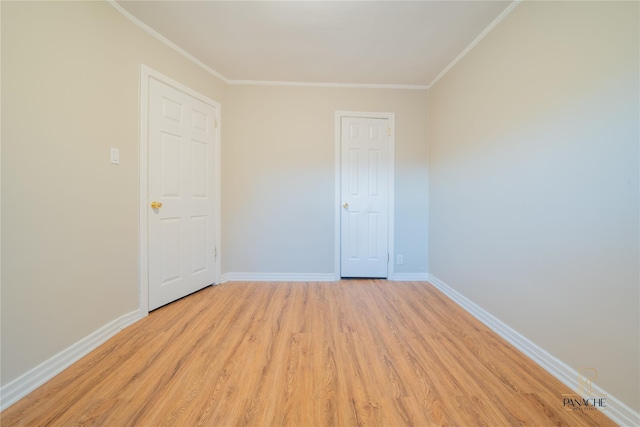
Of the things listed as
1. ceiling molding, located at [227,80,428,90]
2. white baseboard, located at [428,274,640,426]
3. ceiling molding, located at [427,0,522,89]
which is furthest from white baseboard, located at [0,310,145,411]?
ceiling molding, located at [427,0,522,89]

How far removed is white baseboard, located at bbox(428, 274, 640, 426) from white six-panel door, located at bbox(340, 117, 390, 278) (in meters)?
0.96

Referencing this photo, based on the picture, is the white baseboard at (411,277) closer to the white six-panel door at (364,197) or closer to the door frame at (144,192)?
the white six-panel door at (364,197)

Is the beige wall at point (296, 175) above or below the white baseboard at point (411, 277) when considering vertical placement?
above

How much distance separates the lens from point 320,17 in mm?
1743

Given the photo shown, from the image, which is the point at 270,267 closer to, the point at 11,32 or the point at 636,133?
the point at 11,32

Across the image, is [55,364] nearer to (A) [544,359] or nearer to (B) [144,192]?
(B) [144,192]

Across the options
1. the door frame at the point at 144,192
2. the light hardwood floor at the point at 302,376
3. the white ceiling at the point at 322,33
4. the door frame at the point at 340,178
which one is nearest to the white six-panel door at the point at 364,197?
the door frame at the point at 340,178

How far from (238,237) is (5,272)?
1784 mm

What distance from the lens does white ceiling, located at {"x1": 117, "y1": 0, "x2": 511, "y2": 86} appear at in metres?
1.66

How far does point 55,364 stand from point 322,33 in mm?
2908

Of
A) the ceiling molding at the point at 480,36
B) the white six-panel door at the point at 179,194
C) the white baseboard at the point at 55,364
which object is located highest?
the ceiling molding at the point at 480,36

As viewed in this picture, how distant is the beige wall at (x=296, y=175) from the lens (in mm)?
2779

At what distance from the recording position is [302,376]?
1276mm

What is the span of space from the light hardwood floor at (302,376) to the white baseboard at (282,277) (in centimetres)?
78
